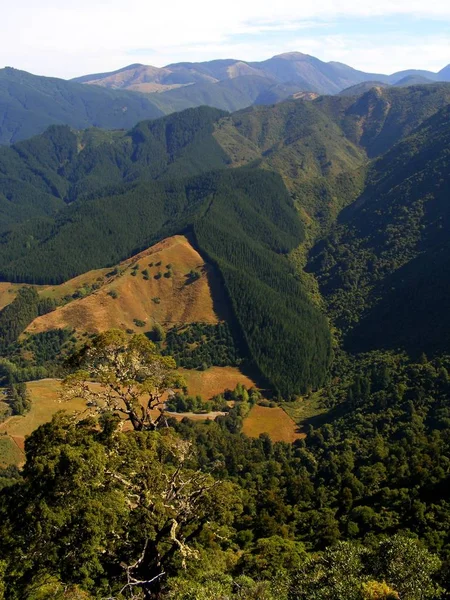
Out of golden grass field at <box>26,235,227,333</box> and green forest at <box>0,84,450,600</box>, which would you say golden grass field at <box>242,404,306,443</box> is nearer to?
green forest at <box>0,84,450,600</box>

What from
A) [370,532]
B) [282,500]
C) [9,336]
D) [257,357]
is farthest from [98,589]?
[9,336]

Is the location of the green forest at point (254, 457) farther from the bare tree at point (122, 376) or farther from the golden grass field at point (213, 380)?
the golden grass field at point (213, 380)

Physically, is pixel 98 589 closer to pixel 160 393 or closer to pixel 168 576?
pixel 168 576

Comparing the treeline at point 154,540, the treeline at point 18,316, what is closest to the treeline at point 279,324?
the treeline at point 18,316

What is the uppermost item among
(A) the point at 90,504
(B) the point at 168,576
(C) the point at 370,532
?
(A) the point at 90,504

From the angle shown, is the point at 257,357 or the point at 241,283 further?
the point at 241,283

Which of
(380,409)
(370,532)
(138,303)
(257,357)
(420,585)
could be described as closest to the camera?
(420,585)

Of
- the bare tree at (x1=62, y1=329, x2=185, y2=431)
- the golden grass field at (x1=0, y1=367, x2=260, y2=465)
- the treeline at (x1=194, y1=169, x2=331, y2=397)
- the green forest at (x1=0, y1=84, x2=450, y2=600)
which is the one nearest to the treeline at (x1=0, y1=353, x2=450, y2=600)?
the green forest at (x1=0, y1=84, x2=450, y2=600)
